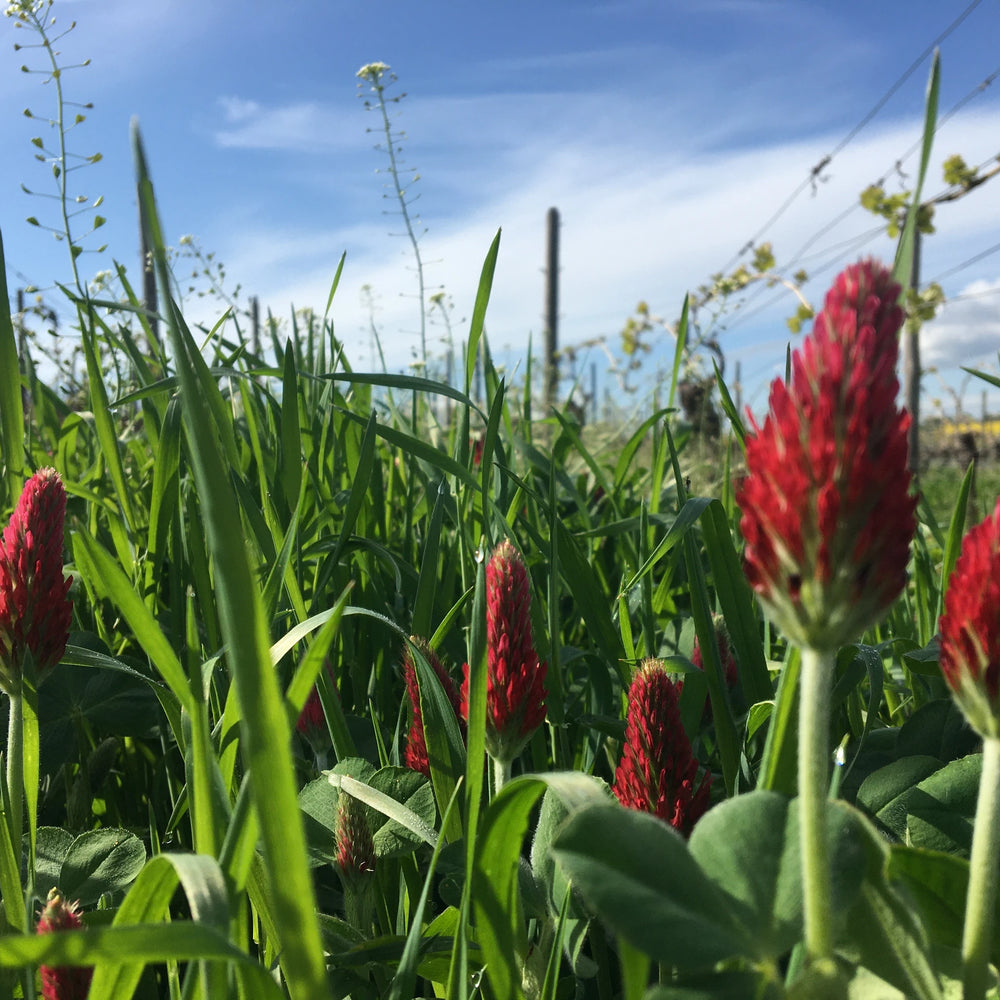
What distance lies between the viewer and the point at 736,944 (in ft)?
1.52

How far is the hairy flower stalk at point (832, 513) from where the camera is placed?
1.32ft

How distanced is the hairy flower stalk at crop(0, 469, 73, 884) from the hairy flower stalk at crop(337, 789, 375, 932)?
0.31 m

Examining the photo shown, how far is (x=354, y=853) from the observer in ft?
2.78

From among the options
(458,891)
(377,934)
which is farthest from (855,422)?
(377,934)

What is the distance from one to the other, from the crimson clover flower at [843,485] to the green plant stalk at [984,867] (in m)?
0.10

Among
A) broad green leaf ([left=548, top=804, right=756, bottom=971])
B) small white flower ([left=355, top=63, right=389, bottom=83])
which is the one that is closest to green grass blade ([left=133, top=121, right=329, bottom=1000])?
broad green leaf ([left=548, top=804, right=756, bottom=971])

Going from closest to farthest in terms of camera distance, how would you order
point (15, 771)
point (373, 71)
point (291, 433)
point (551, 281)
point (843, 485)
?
point (843, 485) < point (15, 771) < point (291, 433) < point (373, 71) < point (551, 281)

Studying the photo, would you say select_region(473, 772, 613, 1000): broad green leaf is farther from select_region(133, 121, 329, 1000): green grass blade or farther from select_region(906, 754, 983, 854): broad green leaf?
select_region(906, 754, 983, 854): broad green leaf

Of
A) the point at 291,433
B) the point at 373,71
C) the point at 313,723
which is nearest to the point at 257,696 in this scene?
the point at 313,723

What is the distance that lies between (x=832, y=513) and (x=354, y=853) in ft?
2.05

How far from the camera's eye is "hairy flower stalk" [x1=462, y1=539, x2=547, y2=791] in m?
0.80

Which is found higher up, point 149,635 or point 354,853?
point 149,635

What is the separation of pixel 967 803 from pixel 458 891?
436 mm

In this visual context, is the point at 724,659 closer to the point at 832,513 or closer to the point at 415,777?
the point at 415,777
